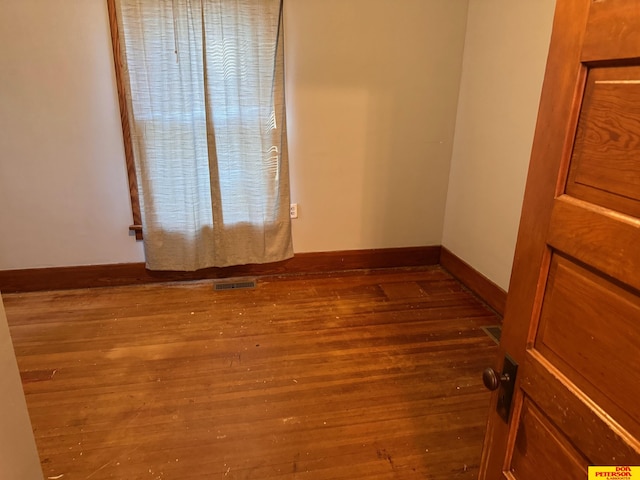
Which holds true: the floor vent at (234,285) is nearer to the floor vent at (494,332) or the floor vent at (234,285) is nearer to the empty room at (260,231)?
the empty room at (260,231)

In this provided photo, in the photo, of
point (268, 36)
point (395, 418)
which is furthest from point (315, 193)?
point (395, 418)

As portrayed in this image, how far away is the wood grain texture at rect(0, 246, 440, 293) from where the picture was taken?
9.64 feet

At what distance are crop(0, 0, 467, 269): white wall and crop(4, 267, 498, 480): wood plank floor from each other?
1.51 feet

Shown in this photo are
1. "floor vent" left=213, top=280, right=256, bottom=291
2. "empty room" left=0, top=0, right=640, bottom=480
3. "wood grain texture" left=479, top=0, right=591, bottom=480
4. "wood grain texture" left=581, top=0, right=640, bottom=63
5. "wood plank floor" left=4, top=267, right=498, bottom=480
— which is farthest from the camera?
"floor vent" left=213, top=280, right=256, bottom=291

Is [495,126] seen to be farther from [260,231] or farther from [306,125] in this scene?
[260,231]

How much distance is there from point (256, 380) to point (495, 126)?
6.67ft

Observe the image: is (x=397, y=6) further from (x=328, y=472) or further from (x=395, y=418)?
(x=328, y=472)

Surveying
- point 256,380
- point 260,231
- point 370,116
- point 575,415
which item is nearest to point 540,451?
point 575,415

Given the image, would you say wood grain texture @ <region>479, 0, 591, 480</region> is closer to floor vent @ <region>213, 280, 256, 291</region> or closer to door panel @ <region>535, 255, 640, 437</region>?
door panel @ <region>535, 255, 640, 437</region>

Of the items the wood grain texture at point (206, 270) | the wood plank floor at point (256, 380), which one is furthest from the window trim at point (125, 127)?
the wood plank floor at point (256, 380)

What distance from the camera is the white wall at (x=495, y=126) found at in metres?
2.38

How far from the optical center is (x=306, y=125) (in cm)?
296

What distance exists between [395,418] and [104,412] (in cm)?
125

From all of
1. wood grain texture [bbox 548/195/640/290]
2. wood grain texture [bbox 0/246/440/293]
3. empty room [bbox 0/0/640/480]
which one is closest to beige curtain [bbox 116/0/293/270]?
empty room [bbox 0/0/640/480]
